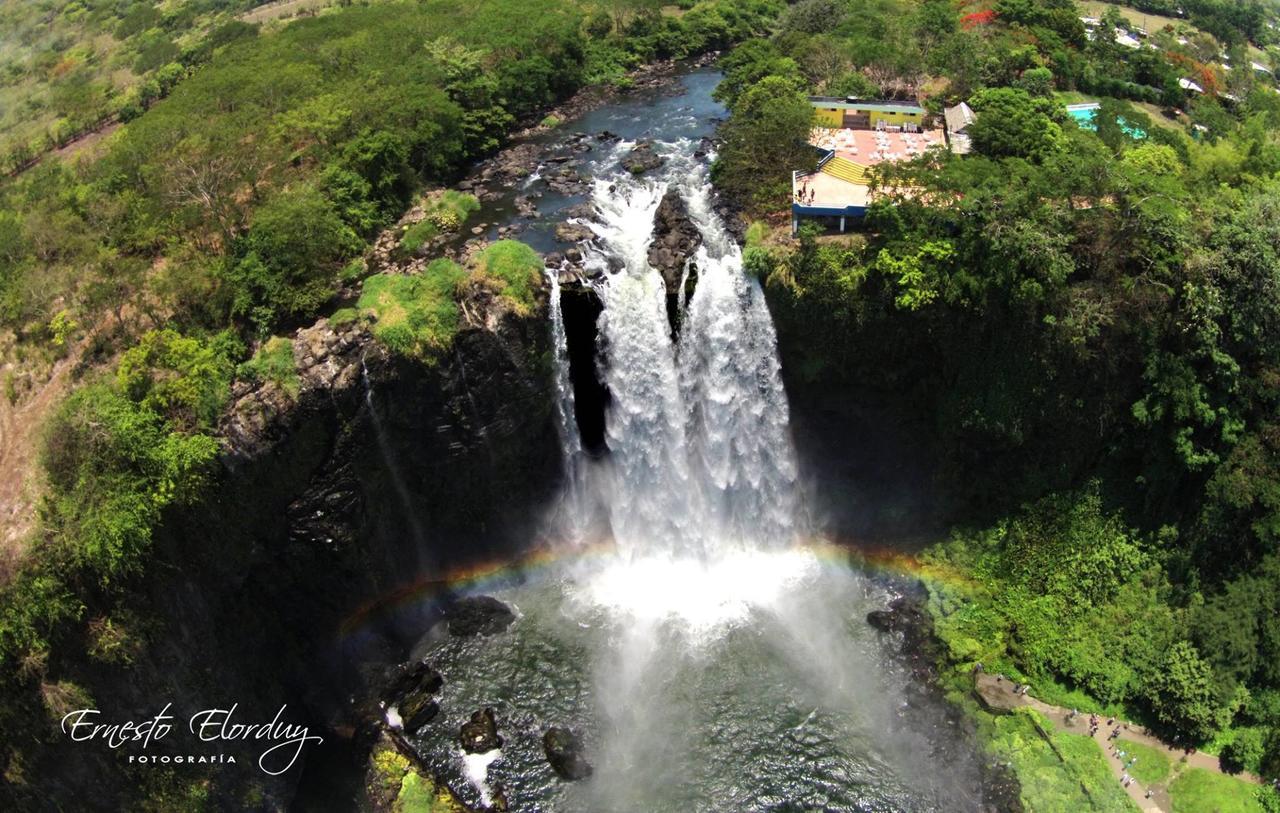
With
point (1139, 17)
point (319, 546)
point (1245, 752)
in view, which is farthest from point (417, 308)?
point (1139, 17)

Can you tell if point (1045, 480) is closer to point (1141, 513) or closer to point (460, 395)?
point (1141, 513)

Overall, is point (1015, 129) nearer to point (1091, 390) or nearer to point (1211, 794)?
point (1091, 390)

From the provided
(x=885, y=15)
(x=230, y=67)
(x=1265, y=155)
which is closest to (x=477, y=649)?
(x=1265, y=155)

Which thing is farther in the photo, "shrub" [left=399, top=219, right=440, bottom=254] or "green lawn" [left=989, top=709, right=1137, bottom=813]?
"shrub" [left=399, top=219, right=440, bottom=254]

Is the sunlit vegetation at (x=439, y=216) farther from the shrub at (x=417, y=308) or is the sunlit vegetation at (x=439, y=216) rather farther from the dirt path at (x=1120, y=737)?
the dirt path at (x=1120, y=737)

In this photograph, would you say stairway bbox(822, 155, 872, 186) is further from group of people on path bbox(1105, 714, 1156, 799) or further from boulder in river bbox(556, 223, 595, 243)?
group of people on path bbox(1105, 714, 1156, 799)

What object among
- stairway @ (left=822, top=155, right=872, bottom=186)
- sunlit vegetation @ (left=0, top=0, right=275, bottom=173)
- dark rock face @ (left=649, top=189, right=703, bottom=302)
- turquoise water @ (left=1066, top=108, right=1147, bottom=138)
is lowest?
dark rock face @ (left=649, top=189, right=703, bottom=302)

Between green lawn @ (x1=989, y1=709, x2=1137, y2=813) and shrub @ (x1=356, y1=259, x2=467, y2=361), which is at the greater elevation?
shrub @ (x1=356, y1=259, x2=467, y2=361)

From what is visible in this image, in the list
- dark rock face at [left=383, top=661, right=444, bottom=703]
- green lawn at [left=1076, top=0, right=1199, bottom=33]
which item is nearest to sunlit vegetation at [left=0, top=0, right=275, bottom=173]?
dark rock face at [left=383, top=661, right=444, bottom=703]
